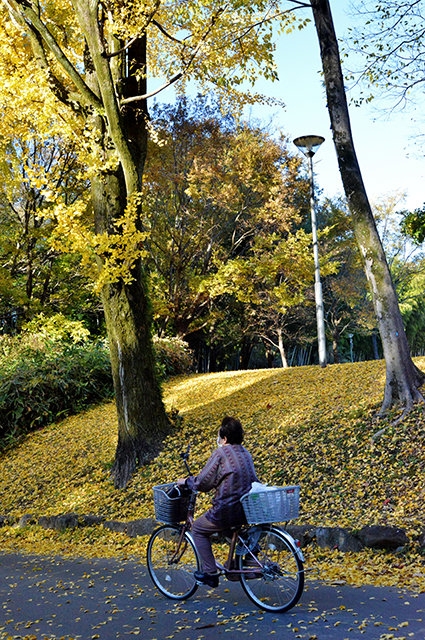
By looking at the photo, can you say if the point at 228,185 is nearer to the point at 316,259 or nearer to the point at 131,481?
the point at 316,259

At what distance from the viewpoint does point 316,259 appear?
1278 cm

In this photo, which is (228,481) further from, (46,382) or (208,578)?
(46,382)

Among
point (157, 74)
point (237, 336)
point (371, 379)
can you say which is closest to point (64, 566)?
point (371, 379)

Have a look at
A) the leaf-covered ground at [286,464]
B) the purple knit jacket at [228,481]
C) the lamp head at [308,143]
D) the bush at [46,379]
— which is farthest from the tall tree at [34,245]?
the purple knit jacket at [228,481]

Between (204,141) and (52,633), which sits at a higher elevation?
(204,141)

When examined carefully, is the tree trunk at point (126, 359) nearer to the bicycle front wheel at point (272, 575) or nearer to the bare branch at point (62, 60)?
the bare branch at point (62, 60)

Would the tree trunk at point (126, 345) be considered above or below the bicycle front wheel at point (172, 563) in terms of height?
above

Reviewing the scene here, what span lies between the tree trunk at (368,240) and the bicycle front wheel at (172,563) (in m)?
4.13

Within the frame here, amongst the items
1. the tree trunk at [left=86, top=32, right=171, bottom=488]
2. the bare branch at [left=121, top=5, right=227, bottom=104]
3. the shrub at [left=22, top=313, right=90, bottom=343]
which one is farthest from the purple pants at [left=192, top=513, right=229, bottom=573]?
the shrub at [left=22, top=313, right=90, bottom=343]

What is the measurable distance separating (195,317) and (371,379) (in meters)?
10.3

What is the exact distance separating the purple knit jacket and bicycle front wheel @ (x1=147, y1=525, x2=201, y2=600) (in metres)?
0.48

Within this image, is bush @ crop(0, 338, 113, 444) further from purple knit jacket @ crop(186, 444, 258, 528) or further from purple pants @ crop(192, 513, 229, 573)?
purple knit jacket @ crop(186, 444, 258, 528)

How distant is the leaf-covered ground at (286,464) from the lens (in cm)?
571

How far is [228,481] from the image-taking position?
4.09 m
